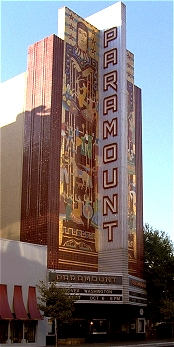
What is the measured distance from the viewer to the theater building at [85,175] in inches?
1825

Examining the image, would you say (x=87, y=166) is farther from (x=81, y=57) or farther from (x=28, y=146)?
(x=81, y=57)

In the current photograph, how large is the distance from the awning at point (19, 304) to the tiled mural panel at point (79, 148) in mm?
6429

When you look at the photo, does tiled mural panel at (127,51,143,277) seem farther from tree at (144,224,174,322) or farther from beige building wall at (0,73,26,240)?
beige building wall at (0,73,26,240)

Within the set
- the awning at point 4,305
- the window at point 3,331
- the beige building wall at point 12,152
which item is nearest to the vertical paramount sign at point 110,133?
the beige building wall at point 12,152

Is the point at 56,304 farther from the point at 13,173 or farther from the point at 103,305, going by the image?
the point at 13,173

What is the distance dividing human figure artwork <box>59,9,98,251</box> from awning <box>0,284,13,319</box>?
346 inches

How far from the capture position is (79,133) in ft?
168

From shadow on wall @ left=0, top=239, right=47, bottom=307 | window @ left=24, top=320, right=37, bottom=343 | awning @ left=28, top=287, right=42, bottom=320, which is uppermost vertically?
shadow on wall @ left=0, top=239, right=47, bottom=307

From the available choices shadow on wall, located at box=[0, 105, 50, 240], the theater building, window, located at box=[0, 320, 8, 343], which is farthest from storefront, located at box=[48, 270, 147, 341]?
shadow on wall, located at box=[0, 105, 50, 240]

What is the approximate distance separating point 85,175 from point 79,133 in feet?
14.4

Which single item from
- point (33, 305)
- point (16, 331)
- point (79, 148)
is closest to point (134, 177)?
point (79, 148)

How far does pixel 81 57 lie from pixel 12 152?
41.3 feet

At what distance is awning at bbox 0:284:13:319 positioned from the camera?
37656mm

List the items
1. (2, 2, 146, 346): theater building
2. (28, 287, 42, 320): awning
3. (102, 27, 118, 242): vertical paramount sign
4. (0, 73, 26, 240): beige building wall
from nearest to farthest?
(28, 287, 42, 320): awning → (2, 2, 146, 346): theater building → (0, 73, 26, 240): beige building wall → (102, 27, 118, 242): vertical paramount sign
